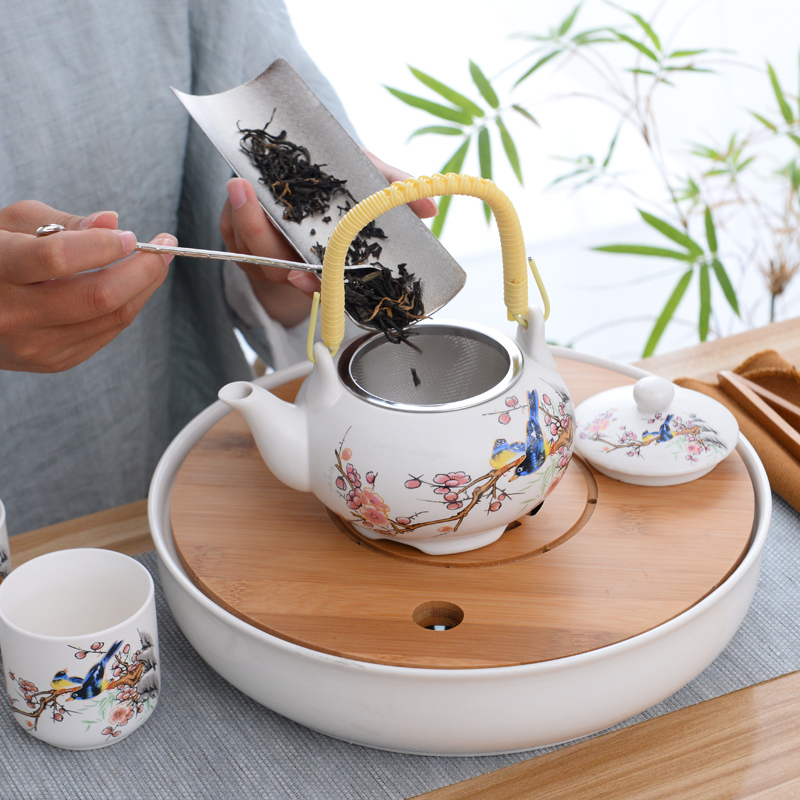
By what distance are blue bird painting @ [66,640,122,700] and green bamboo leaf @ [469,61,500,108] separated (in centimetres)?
129

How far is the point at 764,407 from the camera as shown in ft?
3.29

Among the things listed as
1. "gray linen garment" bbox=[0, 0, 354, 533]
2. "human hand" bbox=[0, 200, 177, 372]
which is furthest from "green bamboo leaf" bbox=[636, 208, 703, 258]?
"human hand" bbox=[0, 200, 177, 372]

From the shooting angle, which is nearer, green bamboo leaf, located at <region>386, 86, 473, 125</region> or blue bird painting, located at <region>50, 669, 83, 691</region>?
blue bird painting, located at <region>50, 669, 83, 691</region>

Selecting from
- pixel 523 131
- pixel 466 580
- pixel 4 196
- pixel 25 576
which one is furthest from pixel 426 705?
pixel 523 131

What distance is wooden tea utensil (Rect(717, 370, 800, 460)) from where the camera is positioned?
96 centimetres

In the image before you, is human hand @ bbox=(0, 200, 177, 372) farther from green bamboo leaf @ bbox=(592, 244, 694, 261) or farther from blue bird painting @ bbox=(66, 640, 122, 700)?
green bamboo leaf @ bbox=(592, 244, 694, 261)

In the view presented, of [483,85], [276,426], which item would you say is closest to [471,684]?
[276,426]

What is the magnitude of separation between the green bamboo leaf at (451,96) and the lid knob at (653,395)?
3.22ft

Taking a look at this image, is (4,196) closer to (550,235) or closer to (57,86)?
(57,86)

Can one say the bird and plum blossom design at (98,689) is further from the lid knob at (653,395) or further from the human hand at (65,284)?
the lid knob at (653,395)

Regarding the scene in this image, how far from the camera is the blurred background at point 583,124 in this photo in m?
Answer: 2.89

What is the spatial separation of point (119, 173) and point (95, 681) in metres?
0.86

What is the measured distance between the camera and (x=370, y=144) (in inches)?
121

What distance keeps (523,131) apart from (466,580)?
3.07m
